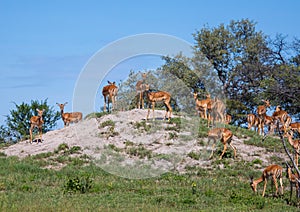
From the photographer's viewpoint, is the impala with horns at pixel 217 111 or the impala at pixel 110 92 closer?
the impala at pixel 110 92

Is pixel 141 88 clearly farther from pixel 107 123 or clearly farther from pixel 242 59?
pixel 242 59

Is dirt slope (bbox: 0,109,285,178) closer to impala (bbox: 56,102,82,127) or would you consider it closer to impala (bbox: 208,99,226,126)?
impala (bbox: 56,102,82,127)

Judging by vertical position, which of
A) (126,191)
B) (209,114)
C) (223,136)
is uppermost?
(209,114)

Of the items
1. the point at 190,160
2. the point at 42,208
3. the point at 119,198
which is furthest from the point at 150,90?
the point at 42,208

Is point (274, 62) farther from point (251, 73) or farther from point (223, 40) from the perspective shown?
point (223, 40)

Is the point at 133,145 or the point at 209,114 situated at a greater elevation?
the point at 209,114

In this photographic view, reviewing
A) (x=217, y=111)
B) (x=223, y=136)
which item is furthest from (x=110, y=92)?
(x=223, y=136)

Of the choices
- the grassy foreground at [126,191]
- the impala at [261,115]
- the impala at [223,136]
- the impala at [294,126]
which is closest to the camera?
the grassy foreground at [126,191]

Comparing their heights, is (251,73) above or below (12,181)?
above

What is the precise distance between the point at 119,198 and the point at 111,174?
4.83 metres

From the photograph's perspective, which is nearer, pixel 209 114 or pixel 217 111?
pixel 209 114

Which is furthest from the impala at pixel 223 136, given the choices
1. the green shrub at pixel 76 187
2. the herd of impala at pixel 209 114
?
the green shrub at pixel 76 187

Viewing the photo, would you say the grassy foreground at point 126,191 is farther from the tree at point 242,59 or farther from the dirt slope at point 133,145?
the tree at point 242,59

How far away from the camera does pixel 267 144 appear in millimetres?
21562
